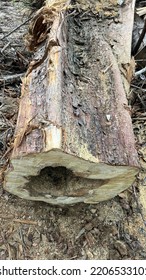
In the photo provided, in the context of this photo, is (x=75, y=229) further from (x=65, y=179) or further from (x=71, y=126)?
(x=71, y=126)

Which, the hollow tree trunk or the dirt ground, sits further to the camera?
the dirt ground

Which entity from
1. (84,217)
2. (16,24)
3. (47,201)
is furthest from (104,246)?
(16,24)

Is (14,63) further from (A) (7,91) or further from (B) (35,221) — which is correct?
(B) (35,221)

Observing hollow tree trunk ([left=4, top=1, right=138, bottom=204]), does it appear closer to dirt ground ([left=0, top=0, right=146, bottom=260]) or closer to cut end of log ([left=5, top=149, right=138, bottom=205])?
cut end of log ([left=5, top=149, right=138, bottom=205])

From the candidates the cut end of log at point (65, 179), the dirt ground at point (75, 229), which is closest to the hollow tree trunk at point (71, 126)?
the cut end of log at point (65, 179)

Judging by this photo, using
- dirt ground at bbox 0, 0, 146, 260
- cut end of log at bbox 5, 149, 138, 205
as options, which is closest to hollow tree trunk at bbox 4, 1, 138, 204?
cut end of log at bbox 5, 149, 138, 205

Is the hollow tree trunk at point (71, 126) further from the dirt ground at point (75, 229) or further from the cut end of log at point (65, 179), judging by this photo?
the dirt ground at point (75, 229)

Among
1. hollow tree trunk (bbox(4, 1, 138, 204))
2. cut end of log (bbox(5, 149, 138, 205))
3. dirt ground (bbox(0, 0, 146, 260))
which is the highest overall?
hollow tree trunk (bbox(4, 1, 138, 204))

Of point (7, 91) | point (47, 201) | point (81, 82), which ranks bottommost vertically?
point (47, 201)
